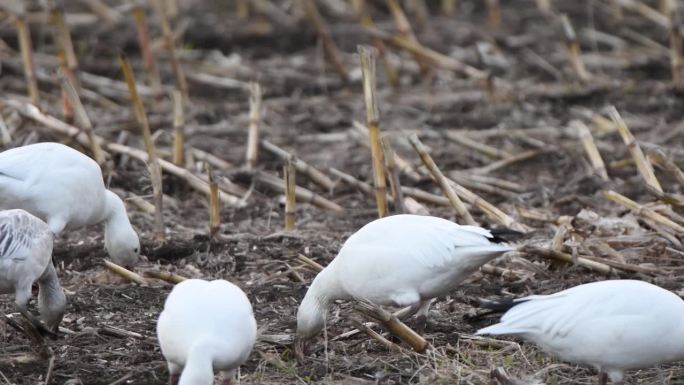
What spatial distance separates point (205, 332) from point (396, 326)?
→ 43.2 inches

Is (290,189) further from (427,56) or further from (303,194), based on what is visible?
(427,56)

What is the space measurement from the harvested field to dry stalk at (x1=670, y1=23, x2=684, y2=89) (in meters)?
0.02

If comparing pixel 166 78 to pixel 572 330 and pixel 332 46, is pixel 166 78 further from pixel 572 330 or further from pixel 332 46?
pixel 572 330

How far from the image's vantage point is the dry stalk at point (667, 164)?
6.95 meters

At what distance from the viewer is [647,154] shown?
7.52 metres

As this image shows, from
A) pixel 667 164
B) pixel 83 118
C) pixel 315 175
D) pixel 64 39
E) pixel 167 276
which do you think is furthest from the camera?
pixel 64 39

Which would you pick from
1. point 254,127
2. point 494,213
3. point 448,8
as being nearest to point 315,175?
point 254,127

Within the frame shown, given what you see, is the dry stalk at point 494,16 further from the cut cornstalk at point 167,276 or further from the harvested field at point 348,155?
the cut cornstalk at point 167,276

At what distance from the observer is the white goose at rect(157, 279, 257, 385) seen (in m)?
4.47

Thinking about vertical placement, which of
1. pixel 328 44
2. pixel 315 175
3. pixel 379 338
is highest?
pixel 379 338

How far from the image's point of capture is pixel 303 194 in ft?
26.7

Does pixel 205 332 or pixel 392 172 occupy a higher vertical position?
pixel 205 332

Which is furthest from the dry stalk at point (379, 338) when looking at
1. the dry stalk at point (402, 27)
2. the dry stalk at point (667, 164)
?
the dry stalk at point (402, 27)

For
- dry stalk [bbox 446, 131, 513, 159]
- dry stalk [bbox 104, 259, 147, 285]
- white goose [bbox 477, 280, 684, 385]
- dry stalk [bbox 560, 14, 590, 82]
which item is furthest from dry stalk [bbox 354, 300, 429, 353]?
dry stalk [bbox 560, 14, 590, 82]
